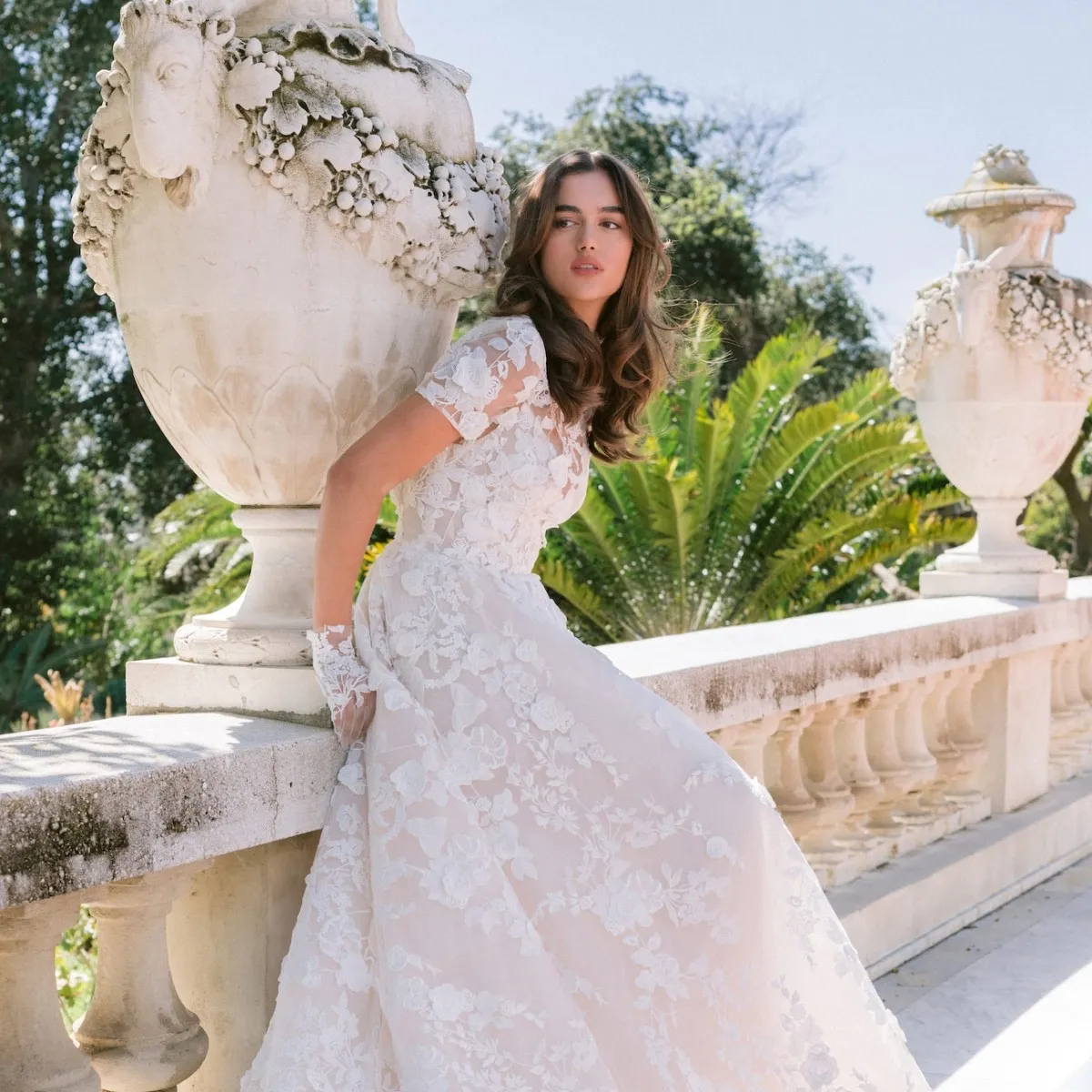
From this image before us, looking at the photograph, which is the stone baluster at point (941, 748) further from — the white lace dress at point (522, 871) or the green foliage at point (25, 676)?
the green foliage at point (25, 676)

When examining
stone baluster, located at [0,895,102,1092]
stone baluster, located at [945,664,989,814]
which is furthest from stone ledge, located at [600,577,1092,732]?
stone baluster, located at [0,895,102,1092]

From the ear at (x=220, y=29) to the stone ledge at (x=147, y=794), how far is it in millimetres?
941

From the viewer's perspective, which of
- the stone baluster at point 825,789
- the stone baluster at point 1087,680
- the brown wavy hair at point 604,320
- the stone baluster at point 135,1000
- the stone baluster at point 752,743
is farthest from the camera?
the stone baluster at point 1087,680

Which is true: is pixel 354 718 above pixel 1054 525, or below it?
above

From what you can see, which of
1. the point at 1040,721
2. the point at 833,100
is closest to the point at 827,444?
the point at 1040,721

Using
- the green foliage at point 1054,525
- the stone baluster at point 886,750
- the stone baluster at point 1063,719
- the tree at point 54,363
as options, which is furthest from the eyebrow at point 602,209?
the green foliage at point 1054,525

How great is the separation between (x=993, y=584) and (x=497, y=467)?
330 cm

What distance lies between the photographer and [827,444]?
10.0 meters

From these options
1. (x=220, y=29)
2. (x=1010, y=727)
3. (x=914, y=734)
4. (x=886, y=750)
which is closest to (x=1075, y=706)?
(x=1010, y=727)

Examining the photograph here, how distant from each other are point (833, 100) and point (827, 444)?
14.7 m

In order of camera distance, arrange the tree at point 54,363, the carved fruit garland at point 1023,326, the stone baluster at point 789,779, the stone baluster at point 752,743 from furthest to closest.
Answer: the tree at point 54,363, the carved fruit garland at point 1023,326, the stone baluster at point 789,779, the stone baluster at point 752,743

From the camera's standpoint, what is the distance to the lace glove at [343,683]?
2.18m

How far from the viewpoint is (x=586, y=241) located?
2543mm

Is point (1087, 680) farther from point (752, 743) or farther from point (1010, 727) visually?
point (752, 743)
